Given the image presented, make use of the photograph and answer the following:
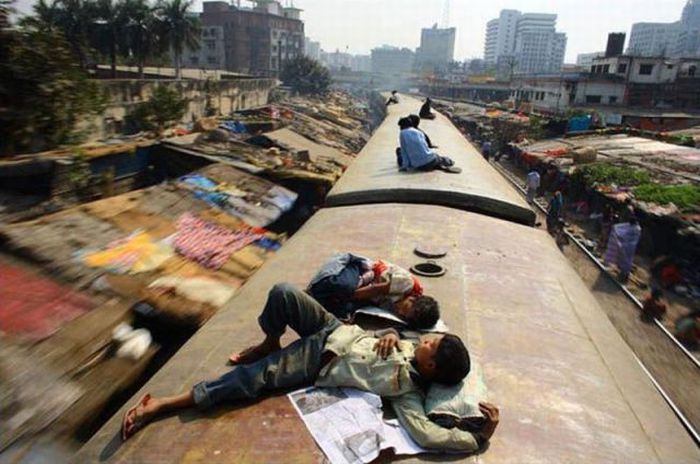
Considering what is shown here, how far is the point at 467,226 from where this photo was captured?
5.91 metres

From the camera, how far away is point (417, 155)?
8.38 metres

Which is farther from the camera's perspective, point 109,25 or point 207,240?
point 109,25

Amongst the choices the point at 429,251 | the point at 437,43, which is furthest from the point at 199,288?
the point at 437,43

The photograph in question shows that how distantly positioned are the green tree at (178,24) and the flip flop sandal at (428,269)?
109 feet

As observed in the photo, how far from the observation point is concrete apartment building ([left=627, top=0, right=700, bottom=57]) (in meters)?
131

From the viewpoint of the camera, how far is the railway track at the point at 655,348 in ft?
21.3

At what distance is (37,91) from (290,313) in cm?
852

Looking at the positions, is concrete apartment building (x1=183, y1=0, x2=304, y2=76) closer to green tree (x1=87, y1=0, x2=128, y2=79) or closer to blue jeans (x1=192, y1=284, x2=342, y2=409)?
green tree (x1=87, y1=0, x2=128, y2=79)

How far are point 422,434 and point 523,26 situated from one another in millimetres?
189565

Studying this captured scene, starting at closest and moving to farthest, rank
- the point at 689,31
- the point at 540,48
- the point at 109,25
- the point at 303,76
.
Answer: the point at 109,25, the point at 303,76, the point at 689,31, the point at 540,48

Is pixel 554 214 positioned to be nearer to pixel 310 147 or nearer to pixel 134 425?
pixel 310 147

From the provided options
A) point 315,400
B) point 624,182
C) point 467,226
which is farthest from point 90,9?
point 315,400

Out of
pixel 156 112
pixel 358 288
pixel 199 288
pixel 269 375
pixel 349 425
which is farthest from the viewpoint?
pixel 156 112

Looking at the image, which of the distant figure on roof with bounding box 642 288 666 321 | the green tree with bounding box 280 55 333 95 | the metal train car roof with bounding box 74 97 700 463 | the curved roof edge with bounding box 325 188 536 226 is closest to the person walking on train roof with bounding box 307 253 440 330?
the metal train car roof with bounding box 74 97 700 463
